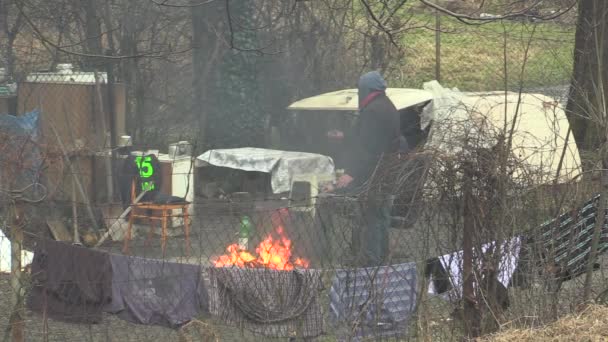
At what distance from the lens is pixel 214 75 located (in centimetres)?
1300

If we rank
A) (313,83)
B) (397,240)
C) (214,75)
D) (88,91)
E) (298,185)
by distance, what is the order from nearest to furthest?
(397,240)
(298,185)
(88,91)
(214,75)
(313,83)

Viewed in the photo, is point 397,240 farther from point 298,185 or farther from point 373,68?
point 373,68

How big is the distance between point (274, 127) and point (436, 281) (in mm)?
8508

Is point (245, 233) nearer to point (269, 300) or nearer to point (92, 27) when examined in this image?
point (269, 300)

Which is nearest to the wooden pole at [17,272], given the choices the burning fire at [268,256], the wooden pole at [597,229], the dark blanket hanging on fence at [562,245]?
the burning fire at [268,256]

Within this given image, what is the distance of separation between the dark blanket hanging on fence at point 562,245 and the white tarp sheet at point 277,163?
575cm

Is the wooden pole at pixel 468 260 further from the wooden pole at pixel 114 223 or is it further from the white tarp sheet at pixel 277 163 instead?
the white tarp sheet at pixel 277 163

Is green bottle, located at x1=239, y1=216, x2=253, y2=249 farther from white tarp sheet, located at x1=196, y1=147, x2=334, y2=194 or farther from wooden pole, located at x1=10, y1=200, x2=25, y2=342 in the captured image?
white tarp sheet, located at x1=196, y1=147, x2=334, y2=194

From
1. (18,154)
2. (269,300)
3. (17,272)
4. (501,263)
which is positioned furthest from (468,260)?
(18,154)

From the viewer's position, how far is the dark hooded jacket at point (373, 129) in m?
7.94

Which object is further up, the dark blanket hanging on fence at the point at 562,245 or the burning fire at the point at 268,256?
the dark blanket hanging on fence at the point at 562,245

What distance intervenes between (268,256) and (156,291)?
0.87 metres

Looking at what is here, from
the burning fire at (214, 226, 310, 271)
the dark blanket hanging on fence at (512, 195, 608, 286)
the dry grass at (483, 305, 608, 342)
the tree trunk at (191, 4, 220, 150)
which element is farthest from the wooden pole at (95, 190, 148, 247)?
the dry grass at (483, 305, 608, 342)

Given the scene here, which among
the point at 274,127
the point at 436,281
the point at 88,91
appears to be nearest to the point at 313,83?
the point at 274,127
